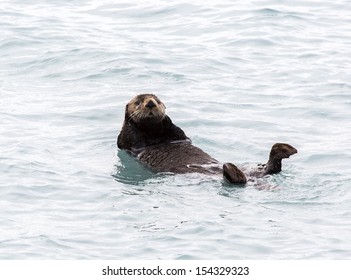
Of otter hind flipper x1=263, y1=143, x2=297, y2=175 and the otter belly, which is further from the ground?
otter hind flipper x1=263, y1=143, x2=297, y2=175

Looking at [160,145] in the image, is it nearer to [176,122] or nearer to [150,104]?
[150,104]

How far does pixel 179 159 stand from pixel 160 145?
0.59 meters

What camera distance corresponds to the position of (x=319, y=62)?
1392 centimetres

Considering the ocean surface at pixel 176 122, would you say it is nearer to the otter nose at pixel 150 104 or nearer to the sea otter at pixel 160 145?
the sea otter at pixel 160 145

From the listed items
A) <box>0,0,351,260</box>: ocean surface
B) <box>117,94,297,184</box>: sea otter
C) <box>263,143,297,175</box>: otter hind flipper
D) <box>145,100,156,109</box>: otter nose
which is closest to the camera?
<box>0,0,351,260</box>: ocean surface

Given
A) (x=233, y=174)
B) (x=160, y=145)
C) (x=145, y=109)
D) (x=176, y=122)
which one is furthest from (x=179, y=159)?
(x=176, y=122)

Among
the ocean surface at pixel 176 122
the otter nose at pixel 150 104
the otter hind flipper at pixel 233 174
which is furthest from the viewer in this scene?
the otter nose at pixel 150 104

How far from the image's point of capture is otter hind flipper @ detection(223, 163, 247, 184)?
350 inches

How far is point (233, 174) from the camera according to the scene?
29.2 feet

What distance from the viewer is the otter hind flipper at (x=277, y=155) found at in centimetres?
910

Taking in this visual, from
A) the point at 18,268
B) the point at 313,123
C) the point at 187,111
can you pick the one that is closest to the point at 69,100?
the point at 187,111

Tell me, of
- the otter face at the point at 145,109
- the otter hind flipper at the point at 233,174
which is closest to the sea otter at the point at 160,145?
the otter face at the point at 145,109

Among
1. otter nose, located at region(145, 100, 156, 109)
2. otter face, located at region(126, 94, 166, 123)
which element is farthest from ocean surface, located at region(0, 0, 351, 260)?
otter nose, located at region(145, 100, 156, 109)

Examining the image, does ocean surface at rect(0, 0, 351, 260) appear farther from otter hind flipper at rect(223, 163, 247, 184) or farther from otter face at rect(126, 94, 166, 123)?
otter face at rect(126, 94, 166, 123)
